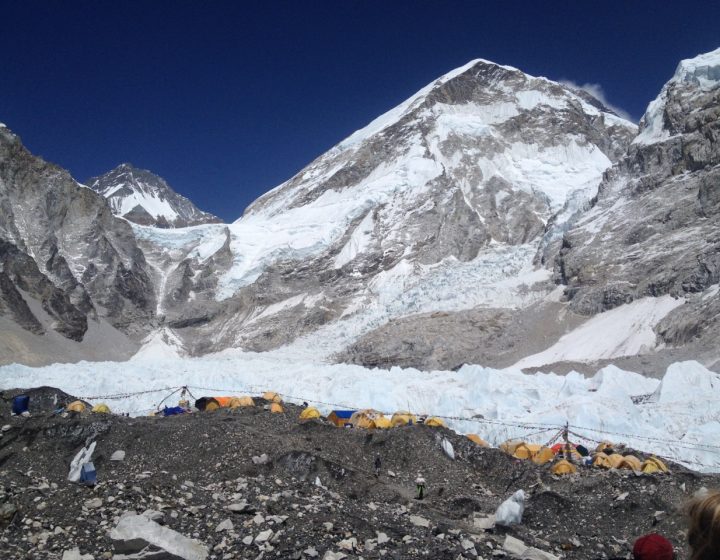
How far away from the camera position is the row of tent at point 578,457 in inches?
632

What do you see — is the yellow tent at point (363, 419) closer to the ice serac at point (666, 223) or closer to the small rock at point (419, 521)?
the small rock at point (419, 521)

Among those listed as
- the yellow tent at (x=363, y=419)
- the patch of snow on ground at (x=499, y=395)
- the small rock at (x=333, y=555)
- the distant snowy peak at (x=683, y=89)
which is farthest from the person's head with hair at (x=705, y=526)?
the distant snowy peak at (x=683, y=89)

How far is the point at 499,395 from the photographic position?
25.3m

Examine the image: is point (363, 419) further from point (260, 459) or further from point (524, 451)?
point (260, 459)

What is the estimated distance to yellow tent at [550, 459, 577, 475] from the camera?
51.6ft

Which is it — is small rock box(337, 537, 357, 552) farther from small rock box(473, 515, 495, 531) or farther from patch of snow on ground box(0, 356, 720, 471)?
patch of snow on ground box(0, 356, 720, 471)

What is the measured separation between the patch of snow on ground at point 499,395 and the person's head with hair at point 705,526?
59.0 feet

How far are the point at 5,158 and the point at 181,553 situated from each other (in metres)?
88.9

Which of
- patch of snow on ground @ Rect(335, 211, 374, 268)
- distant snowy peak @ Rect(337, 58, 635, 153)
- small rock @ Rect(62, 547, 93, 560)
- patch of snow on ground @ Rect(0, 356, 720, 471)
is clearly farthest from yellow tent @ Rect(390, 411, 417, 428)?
distant snowy peak @ Rect(337, 58, 635, 153)

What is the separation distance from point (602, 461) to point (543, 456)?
1.51 metres

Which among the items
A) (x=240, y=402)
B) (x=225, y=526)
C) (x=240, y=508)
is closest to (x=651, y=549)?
(x=225, y=526)

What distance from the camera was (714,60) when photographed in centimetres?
7500

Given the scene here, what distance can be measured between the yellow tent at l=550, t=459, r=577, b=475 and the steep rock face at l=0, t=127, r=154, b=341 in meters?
61.7

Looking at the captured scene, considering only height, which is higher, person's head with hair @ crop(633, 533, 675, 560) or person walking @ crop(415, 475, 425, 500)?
person's head with hair @ crop(633, 533, 675, 560)
